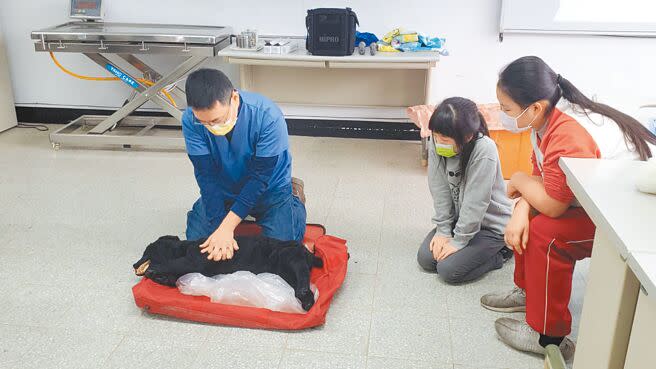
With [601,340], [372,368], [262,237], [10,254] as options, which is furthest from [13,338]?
[601,340]

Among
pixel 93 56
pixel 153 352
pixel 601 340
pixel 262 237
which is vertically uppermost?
pixel 93 56

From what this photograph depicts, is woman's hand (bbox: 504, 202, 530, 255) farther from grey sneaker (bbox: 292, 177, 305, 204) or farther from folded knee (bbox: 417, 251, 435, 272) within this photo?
grey sneaker (bbox: 292, 177, 305, 204)

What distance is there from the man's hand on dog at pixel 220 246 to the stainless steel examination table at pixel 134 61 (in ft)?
5.50

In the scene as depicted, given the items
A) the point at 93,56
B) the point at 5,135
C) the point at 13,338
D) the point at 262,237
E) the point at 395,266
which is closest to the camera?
the point at 13,338

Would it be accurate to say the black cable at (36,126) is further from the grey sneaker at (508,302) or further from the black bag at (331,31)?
the grey sneaker at (508,302)

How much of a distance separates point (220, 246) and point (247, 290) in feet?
0.62

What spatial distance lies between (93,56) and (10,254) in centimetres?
159

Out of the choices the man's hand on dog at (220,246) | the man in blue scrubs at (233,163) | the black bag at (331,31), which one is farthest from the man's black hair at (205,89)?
the black bag at (331,31)

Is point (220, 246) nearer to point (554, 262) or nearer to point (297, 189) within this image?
point (297, 189)

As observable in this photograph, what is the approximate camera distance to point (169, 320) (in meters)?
2.17

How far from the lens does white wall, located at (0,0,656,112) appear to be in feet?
12.4

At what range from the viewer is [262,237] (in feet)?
7.68

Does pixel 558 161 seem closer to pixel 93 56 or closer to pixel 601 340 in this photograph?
pixel 601 340

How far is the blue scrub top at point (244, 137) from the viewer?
2.33 m
